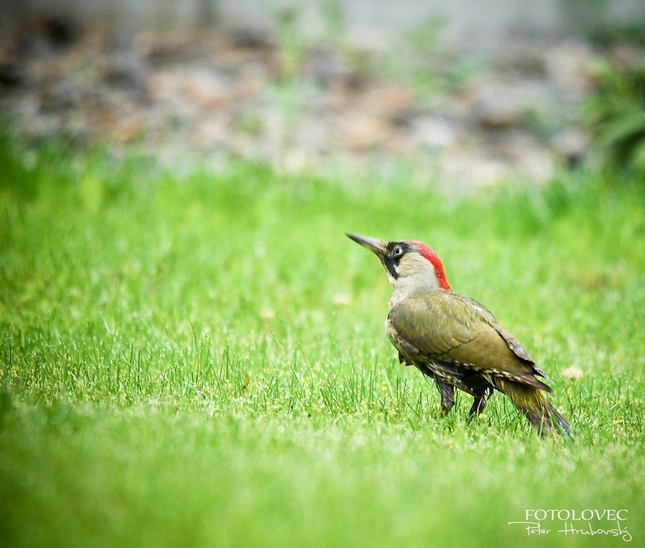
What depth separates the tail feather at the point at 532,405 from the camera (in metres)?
3.62

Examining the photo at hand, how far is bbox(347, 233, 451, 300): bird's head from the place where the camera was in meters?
4.15

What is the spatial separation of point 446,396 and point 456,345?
326mm

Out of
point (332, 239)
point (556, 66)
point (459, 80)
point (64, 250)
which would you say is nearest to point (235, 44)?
point (459, 80)

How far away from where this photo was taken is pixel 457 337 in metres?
3.76

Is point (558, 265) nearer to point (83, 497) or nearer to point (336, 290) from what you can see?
point (336, 290)

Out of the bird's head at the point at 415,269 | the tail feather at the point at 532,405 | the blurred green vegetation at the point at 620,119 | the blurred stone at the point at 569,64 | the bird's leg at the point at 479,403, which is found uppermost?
the blurred stone at the point at 569,64

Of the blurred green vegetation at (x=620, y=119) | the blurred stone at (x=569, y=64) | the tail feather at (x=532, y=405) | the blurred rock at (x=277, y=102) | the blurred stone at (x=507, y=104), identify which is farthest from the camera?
the blurred stone at (x=569, y=64)

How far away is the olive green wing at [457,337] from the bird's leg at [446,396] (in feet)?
0.60

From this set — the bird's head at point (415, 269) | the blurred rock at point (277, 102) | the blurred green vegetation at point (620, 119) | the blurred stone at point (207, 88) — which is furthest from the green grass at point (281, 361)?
the blurred stone at point (207, 88)

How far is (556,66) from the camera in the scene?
467 inches

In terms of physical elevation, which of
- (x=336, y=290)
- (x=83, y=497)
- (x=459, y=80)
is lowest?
(x=336, y=290)

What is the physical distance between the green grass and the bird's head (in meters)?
0.51

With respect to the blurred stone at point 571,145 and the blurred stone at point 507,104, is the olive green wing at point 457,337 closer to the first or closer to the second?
the blurred stone at point 571,145

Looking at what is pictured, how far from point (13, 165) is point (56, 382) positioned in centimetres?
434
